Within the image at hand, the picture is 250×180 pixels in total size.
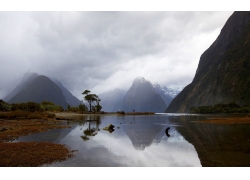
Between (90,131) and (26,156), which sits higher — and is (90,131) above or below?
below

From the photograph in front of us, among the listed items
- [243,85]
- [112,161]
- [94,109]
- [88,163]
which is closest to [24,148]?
[88,163]

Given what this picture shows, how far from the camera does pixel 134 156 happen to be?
16953mm

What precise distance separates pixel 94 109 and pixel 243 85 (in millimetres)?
164907

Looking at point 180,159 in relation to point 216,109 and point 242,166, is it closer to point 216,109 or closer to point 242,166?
point 242,166

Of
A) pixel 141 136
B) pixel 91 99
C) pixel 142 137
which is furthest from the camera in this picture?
pixel 91 99

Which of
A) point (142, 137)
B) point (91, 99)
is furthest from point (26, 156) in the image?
point (91, 99)

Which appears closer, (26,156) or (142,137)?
(26,156)

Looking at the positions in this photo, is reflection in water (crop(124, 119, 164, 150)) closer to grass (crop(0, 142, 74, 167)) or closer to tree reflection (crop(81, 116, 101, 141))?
tree reflection (crop(81, 116, 101, 141))

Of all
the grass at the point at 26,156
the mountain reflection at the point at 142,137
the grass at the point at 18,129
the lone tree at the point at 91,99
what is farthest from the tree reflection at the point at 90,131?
the lone tree at the point at 91,99

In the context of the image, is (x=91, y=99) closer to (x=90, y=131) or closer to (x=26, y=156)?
(x=90, y=131)

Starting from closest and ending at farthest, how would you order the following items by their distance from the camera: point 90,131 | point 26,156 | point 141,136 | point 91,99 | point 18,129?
1. point 26,156
2. point 141,136
3. point 18,129
4. point 90,131
5. point 91,99

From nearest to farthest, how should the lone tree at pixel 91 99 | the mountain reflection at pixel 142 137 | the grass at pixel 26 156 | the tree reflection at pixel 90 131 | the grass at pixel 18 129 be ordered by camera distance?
1. the grass at pixel 26 156
2. the mountain reflection at pixel 142 137
3. the grass at pixel 18 129
4. the tree reflection at pixel 90 131
5. the lone tree at pixel 91 99

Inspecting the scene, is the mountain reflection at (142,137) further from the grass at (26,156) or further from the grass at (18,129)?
the grass at (18,129)

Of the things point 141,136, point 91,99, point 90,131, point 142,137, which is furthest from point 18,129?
point 91,99
